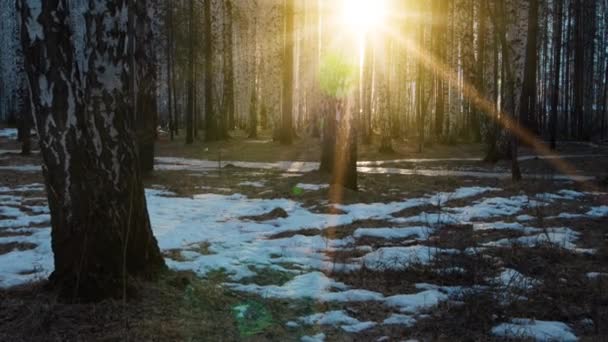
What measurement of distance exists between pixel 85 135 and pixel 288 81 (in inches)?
801

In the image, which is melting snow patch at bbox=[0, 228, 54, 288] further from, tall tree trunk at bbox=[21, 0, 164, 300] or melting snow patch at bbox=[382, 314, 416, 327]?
melting snow patch at bbox=[382, 314, 416, 327]

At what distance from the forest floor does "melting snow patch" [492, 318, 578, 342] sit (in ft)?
0.04

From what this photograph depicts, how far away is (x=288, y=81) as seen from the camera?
917 inches

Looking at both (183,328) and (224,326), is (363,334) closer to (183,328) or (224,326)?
(224,326)

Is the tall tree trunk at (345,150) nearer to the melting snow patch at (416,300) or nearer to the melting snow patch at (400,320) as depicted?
the melting snow patch at (416,300)

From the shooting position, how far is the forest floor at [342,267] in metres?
3.39

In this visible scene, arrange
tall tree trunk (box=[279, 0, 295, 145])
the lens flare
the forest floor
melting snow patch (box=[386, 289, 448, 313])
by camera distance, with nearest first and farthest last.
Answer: the forest floor
melting snow patch (box=[386, 289, 448, 313])
the lens flare
tall tree trunk (box=[279, 0, 295, 145])

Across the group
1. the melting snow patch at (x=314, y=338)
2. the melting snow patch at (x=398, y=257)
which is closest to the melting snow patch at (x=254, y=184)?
the melting snow patch at (x=398, y=257)

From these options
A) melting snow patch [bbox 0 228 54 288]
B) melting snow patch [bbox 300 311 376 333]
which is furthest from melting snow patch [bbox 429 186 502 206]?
melting snow patch [bbox 0 228 54 288]

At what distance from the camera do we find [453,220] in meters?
7.38

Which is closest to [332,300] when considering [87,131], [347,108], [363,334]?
[363,334]

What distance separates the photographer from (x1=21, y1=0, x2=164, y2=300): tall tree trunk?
3.30m

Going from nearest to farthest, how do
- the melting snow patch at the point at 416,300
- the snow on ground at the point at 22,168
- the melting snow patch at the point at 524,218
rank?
the melting snow patch at the point at 416,300 → the melting snow patch at the point at 524,218 → the snow on ground at the point at 22,168

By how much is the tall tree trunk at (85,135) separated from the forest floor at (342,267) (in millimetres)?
293
